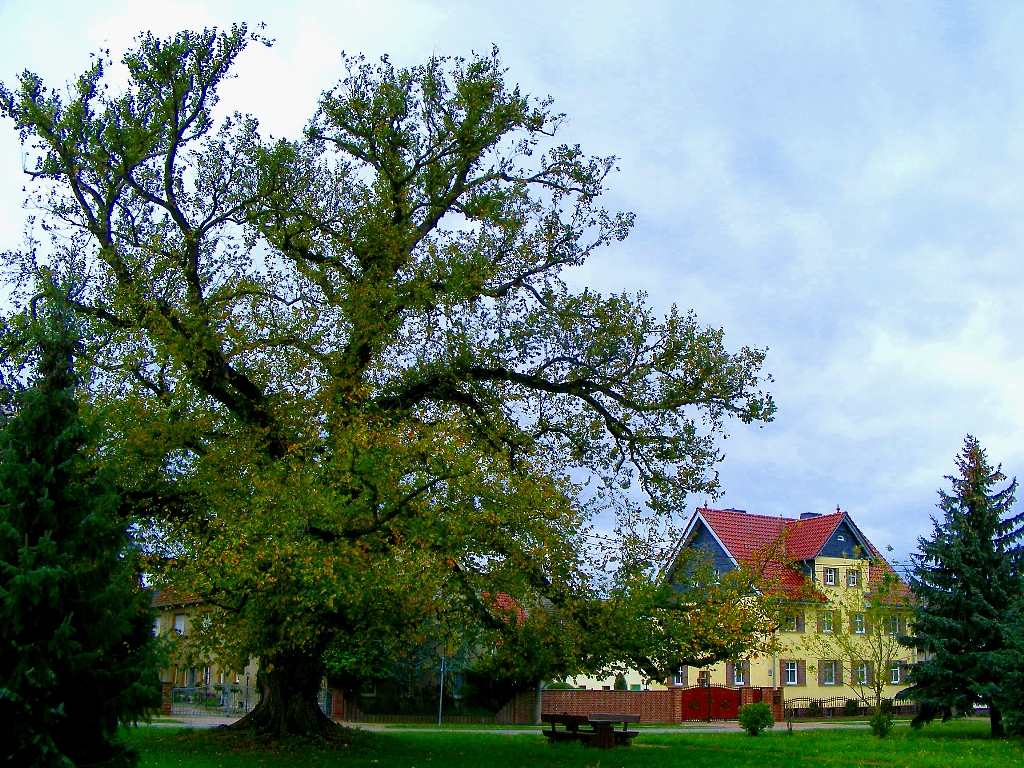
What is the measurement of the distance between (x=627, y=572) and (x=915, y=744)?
50.5ft

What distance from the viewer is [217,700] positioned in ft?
149

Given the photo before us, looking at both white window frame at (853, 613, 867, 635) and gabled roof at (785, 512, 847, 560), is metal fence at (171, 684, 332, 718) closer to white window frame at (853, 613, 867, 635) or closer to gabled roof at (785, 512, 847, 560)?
white window frame at (853, 613, 867, 635)

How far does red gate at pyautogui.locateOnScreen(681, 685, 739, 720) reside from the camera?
139ft

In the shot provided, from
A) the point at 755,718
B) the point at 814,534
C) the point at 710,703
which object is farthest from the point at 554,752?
the point at 814,534

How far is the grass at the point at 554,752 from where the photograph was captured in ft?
61.5

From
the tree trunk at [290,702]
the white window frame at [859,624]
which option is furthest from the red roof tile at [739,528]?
the tree trunk at [290,702]

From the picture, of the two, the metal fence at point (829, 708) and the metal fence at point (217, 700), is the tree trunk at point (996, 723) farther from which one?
the metal fence at point (217, 700)

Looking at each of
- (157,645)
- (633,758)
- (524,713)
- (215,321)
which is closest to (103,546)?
(157,645)

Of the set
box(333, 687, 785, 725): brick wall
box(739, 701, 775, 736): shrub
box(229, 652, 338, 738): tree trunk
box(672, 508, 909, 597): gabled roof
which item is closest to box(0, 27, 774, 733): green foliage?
box(229, 652, 338, 738): tree trunk

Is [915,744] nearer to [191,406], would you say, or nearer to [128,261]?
[191,406]

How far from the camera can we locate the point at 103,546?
1164 centimetres

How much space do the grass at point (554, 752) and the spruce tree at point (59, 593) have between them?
594 centimetres

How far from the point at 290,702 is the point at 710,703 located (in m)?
26.5

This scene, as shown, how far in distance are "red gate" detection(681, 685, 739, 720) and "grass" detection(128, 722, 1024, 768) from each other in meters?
12.7
